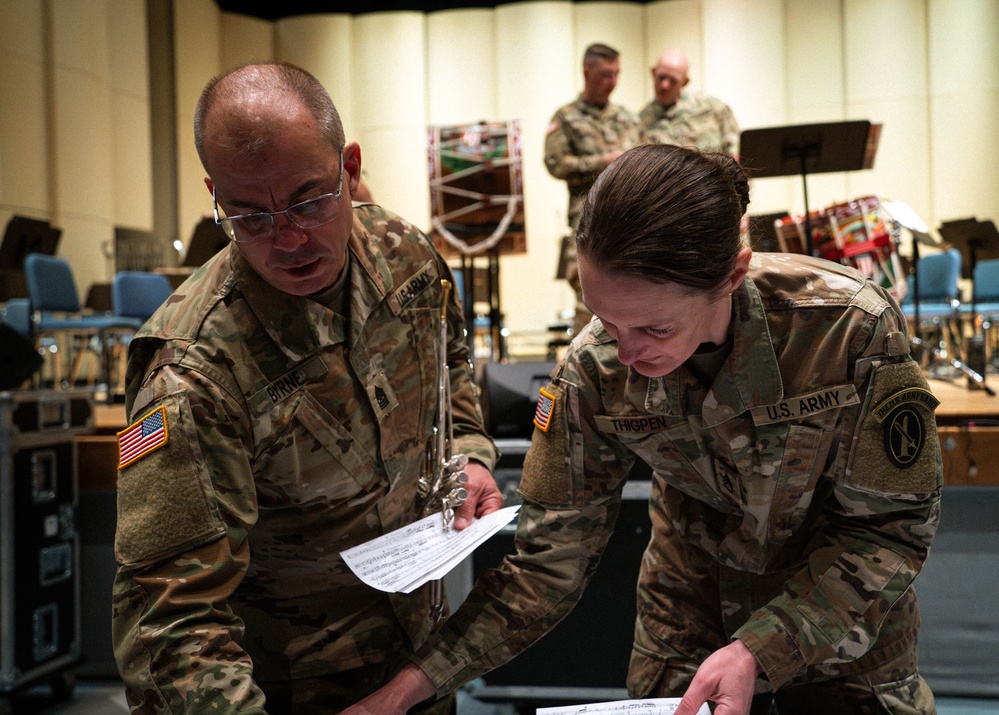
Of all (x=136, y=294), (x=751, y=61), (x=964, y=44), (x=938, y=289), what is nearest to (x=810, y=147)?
(x=938, y=289)

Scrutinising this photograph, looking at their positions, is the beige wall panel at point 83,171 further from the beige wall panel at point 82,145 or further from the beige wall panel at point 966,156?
the beige wall panel at point 966,156

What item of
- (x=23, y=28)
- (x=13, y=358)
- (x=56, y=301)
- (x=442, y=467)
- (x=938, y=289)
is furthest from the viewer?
(x=23, y=28)

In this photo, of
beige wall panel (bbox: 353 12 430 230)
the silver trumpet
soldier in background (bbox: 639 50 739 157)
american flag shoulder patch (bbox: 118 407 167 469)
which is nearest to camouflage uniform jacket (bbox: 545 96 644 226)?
soldier in background (bbox: 639 50 739 157)

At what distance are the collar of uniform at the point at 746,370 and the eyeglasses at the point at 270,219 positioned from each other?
52cm

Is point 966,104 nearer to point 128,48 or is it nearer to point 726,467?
point 128,48

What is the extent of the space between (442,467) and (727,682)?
2.05 feet

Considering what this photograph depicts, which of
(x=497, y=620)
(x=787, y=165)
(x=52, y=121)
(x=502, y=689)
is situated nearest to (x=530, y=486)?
(x=497, y=620)

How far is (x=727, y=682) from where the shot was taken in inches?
44.7

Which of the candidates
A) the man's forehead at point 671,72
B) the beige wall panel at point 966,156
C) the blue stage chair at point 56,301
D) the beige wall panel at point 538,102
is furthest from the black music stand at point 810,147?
the beige wall panel at point 966,156

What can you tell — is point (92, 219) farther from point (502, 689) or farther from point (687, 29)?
point (502, 689)

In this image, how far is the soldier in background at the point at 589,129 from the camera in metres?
5.09

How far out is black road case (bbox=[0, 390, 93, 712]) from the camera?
2.66 meters

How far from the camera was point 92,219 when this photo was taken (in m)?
7.98

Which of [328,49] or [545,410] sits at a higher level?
[328,49]
